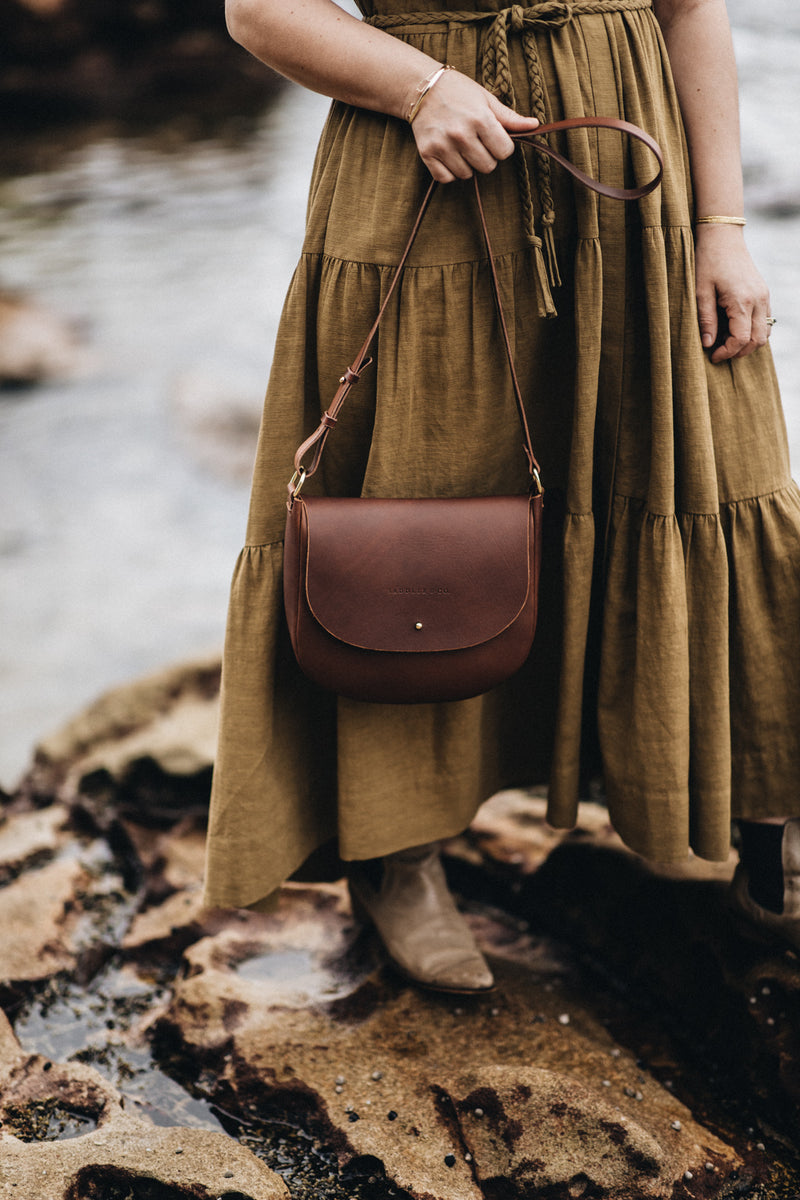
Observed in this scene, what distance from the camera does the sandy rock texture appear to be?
1.18m

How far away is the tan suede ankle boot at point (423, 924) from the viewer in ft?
4.76

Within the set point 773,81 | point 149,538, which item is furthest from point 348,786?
point 773,81

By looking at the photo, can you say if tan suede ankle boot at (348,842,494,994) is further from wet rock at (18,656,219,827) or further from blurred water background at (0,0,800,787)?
blurred water background at (0,0,800,787)

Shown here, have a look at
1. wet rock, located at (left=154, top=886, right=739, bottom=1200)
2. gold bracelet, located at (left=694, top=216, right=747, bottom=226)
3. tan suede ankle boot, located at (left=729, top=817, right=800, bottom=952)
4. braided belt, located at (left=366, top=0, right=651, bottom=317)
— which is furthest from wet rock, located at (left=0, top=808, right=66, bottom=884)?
gold bracelet, located at (left=694, top=216, right=747, bottom=226)

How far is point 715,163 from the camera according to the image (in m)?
1.21

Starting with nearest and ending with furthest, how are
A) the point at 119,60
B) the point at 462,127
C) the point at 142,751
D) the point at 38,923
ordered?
the point at 462,127 → the point at 38,923 → the point at 142,751 → the point at 119,60

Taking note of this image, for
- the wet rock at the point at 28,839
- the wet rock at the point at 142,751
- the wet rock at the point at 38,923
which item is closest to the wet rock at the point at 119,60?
the wet rock at the point at 142,751

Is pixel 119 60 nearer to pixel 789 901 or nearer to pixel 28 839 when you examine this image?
pixel 28 839

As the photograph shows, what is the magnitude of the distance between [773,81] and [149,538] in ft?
12.7

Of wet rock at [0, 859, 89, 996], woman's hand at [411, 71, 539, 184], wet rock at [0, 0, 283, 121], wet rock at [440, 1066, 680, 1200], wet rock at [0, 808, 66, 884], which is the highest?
wet rock at [0, 0, 283, 121]

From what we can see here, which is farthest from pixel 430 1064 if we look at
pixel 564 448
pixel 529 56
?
pixel 529 56

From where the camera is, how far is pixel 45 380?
244 inches

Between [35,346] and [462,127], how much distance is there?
5827mm

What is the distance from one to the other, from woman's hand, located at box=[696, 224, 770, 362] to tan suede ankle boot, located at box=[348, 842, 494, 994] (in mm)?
817
